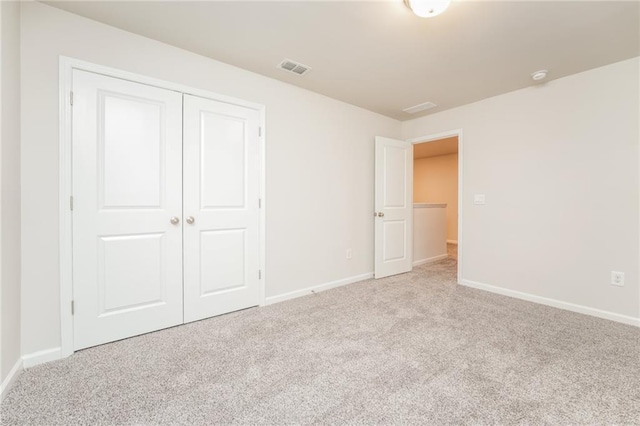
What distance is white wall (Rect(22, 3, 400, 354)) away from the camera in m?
1.73

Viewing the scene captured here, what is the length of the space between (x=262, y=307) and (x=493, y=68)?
3.22m

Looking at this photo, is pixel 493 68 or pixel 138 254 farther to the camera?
pixel 493 68

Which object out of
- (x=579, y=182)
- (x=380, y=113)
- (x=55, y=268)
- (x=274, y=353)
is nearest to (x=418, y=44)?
(x=380, y=113)

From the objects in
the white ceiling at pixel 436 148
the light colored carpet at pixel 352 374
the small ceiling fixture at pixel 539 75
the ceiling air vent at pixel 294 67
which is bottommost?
the light colored carpet at pixel 352 374

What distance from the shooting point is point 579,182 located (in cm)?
264

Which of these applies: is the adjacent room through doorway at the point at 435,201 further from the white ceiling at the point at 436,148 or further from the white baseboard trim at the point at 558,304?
the white baseboard trim at the point at 558,304

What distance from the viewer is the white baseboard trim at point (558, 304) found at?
2.39 metres

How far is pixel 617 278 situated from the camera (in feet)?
8.01

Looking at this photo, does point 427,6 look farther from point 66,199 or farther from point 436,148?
point 436,148

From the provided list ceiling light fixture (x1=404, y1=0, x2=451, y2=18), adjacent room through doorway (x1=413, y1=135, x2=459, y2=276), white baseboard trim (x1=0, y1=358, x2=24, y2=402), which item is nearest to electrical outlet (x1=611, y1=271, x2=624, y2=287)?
adjacent room through doorway (x1=413, y1=135, x2=459, y2=276)

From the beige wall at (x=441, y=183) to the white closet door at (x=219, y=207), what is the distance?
573 cm

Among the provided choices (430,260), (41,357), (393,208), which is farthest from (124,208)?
(430,260)

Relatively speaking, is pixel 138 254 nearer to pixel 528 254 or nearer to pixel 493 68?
pixel 493 68

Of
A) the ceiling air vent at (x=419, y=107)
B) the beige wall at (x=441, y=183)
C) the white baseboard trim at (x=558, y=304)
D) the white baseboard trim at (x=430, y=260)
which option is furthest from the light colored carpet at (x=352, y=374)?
the beige wall at (x=441, y=183)
